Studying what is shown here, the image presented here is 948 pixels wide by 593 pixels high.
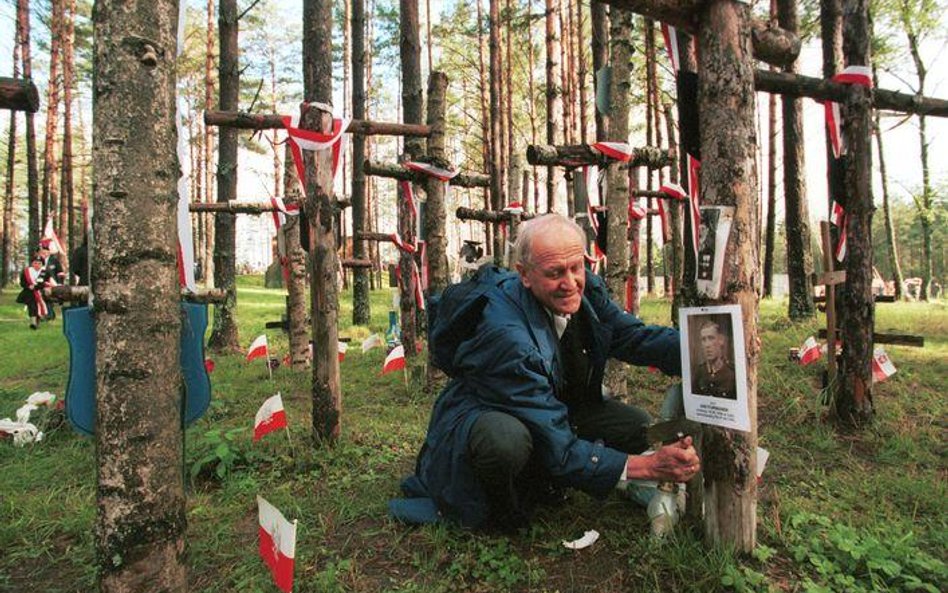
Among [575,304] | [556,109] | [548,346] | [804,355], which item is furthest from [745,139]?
[556,109]

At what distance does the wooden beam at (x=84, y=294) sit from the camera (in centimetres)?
240

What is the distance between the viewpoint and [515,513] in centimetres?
249

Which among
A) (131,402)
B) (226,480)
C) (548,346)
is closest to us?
(131,402)

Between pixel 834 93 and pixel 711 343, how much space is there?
2842 mm

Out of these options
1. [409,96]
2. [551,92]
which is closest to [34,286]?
[409,96]

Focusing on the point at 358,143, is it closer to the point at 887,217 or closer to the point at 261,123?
the point at 261,123

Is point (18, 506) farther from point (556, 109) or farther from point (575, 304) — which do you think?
point (556, 109)

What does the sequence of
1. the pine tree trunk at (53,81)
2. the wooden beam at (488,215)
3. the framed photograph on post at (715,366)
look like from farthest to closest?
1. the pine tree trunk at (53,81)
2. the wooden beam at (488,215)
3. the framed photograph on post at (715,366)

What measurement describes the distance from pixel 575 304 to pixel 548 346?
23cm

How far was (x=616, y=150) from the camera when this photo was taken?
4.41 meters

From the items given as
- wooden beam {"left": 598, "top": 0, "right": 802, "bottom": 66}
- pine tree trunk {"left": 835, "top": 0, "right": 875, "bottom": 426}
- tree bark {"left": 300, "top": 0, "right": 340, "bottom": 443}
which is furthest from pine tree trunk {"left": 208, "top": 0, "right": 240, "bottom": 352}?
pine tree trunk {"left": 835, "top": 0, "right": 875, "bottom": 426}

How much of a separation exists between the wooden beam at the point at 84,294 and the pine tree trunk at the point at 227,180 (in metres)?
6.21

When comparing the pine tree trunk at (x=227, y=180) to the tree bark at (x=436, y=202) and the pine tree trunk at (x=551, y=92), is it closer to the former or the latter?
the tree bark at (x=436, y=202)

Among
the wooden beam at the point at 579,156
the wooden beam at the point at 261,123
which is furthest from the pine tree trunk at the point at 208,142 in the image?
the wooden beam at the point at 579,156
